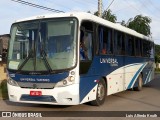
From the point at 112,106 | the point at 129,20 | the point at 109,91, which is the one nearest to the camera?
the point at 112,106

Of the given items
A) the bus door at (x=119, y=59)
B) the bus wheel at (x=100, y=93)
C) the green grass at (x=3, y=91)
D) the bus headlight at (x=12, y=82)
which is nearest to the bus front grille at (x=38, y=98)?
the bus headlight at (x=12, y=82)

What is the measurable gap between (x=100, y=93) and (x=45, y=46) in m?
2.77

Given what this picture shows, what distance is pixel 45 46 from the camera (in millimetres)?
10539

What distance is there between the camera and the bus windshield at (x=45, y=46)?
33.7ft

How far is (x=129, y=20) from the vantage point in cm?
4441

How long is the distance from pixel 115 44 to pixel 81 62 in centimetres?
359

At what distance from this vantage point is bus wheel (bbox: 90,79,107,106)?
1182cm

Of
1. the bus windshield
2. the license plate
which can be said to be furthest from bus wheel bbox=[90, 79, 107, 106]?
the license plate

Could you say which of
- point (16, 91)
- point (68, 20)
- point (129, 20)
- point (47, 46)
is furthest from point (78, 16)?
point (129, 20)

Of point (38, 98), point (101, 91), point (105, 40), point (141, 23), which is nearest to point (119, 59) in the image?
point (105, 40)

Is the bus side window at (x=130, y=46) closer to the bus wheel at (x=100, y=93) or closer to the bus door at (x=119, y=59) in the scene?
the bus door at (x=119, y=59)

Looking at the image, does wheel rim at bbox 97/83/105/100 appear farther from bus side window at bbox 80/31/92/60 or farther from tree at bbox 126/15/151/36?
tree at bbox 126/15/151/36

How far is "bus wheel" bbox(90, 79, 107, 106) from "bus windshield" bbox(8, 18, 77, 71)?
83.0 inches

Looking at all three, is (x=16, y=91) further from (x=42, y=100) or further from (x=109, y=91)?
(x=109, y=91)
